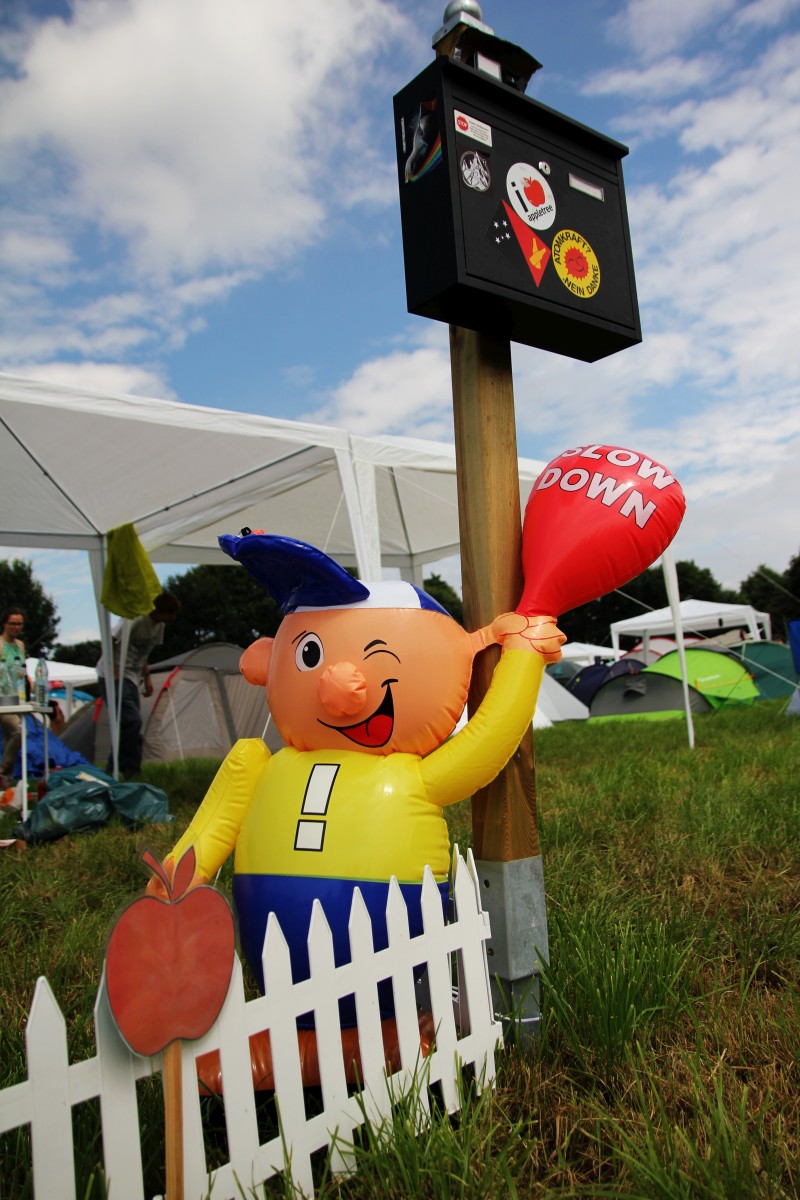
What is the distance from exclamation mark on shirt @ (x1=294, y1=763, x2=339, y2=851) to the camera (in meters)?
1.58

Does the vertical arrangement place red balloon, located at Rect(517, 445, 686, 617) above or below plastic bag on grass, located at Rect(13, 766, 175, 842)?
above

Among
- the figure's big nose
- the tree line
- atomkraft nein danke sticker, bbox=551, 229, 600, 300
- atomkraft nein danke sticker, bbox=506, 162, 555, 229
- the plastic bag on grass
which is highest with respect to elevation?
the tree line

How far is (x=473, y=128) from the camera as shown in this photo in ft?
5.59

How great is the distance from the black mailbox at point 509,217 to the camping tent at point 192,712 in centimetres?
838

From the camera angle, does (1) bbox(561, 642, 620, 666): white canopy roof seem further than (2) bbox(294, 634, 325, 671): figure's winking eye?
Yes

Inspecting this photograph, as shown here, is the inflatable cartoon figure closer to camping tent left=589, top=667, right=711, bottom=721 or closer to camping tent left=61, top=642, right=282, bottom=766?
camping tent left=61, top=642, right=282, bottom=766

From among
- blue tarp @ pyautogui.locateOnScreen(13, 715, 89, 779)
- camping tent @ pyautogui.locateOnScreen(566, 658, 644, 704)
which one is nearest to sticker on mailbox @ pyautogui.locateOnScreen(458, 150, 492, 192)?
blue tarp @ pyautogui.locateOnScreen(13, 715, 89, 779)

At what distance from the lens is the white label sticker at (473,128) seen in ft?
5.51

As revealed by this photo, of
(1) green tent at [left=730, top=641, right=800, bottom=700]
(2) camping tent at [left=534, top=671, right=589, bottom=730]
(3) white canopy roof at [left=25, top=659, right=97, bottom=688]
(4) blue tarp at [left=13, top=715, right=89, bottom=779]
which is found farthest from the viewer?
(3) white canopy roof at [left=25, top=659, right=97, bottom=688]

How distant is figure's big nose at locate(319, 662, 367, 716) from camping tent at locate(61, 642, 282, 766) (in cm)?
838

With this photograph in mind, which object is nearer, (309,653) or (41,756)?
(309,653)

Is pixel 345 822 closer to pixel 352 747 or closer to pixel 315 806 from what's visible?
pixel 315 806

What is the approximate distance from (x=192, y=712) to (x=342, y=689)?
8.79m

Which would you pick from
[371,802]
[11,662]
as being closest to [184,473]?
[11,662]
